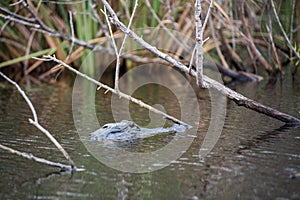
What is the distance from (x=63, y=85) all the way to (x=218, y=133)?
3.53 m

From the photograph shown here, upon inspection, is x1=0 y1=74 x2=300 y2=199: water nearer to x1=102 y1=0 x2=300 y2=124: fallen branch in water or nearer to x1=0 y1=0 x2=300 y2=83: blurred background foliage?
x1=102 y1=0 x2=300 y2=124: fallen branch in water

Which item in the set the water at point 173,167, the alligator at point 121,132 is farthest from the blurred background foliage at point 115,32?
the alligator at point 121,132

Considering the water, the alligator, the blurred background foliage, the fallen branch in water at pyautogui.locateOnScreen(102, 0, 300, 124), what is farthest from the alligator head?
the blurred background foliage

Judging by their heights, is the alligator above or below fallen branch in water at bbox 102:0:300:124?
below

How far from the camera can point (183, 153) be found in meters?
3.19

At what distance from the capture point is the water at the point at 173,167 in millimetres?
2455

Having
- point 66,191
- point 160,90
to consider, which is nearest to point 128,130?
point 66,191

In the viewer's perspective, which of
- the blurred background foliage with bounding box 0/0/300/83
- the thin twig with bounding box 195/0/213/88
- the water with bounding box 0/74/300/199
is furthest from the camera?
the blurred background foliage with bounding box 0/0/300/83

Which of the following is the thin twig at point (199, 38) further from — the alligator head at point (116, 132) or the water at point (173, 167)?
the alligator head at point (116, 132)

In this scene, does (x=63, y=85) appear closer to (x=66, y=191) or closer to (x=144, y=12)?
(x=144, y=12)

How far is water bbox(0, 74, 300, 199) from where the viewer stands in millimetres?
2455

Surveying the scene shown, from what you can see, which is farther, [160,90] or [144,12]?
[144,12]

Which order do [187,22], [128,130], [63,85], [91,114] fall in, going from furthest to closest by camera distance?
[187,22] → [63,85] → [91,114] → [128,130]

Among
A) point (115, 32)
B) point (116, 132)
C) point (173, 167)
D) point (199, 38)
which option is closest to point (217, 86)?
point (199, 38)
